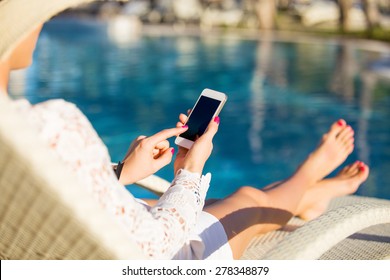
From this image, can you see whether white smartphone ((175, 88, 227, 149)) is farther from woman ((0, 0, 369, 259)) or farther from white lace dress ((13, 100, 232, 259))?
white lace dress ((13, 100, 232, 259))

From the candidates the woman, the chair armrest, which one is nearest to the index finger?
the woman

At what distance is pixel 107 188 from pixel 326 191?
1.78 meters

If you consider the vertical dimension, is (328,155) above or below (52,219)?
below

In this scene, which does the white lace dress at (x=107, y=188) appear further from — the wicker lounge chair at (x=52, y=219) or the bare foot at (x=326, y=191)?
the bare foot at (x=326, y=191)

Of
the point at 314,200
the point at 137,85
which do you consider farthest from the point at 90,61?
the point at 314,200

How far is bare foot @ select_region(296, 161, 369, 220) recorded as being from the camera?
3.18 m

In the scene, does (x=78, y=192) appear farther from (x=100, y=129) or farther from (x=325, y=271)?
(x=100, y=129)

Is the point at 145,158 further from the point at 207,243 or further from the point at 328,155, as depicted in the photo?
the point at 328,155

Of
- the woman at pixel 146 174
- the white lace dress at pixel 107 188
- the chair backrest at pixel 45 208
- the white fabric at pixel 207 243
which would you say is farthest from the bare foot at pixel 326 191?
the chair backrest at pixel 45 208

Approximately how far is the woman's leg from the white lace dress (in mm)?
482

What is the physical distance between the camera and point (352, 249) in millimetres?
2734

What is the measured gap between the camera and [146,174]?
240 centimetres

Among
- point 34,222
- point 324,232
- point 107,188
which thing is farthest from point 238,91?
point 34,222

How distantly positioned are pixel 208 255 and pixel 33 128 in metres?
0.92
